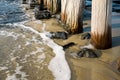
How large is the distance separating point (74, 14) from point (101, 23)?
1.36 meters

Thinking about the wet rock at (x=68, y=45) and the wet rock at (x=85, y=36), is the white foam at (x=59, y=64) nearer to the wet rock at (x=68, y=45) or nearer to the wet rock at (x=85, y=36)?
the wet rock at (x=68, y=45)

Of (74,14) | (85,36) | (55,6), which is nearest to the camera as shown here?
(85,36)

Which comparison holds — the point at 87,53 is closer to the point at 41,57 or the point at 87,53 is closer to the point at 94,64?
the point at 94,64

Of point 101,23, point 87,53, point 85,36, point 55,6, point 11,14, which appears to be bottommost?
point 87,53

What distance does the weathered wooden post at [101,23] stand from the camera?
5.59 metres

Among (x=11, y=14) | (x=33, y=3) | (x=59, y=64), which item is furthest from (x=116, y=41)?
(x=33, y=3)

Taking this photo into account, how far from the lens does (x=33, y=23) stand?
29.1ft

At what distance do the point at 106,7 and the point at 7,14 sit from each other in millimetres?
6129

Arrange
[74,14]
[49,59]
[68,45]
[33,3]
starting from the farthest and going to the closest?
[33,3] < [74,14] < [68,45] < [49,59]

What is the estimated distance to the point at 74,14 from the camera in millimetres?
6871

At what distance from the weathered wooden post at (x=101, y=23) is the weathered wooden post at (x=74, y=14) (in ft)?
3.42

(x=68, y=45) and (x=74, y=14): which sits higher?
(x=74, y=14)

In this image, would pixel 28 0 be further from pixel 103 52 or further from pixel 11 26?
pixel 103 52

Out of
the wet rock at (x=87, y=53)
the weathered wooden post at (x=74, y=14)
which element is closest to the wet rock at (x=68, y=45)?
the wet rock at (x=87, y=53)
